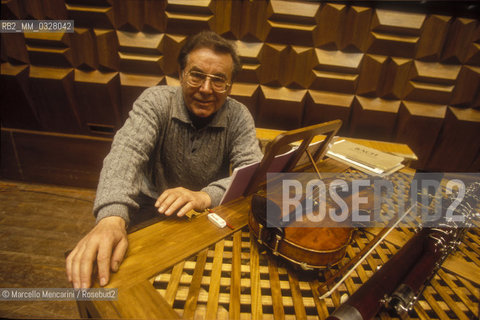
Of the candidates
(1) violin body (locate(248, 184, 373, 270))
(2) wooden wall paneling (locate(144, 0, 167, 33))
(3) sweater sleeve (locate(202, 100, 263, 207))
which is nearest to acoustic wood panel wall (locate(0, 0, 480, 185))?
(2) wooden wall paneling (locate(144, 0, 167, 33))

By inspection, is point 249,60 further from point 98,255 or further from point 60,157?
point 60,157

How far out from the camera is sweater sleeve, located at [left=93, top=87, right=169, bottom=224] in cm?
95

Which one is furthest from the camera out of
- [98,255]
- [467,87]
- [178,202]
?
[467,87]

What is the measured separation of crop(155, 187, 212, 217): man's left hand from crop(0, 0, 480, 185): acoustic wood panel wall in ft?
5.53

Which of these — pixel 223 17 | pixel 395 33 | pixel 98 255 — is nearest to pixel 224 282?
pixel 98 255

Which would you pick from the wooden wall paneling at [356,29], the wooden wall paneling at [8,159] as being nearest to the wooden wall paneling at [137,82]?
the wooden wall paneling at [8,159]

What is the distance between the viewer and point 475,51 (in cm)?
224

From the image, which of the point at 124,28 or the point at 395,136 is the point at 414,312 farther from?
the point at 124,28

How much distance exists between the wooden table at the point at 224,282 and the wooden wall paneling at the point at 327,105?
176cm

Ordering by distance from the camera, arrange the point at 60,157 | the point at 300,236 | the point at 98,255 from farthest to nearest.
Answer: the point at 60,157 → the point at 300,236 → the point at 98,255

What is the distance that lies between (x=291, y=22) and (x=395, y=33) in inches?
37.5

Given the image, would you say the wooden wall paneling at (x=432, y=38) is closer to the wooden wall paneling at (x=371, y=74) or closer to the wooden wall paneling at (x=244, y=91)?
the wooden wall paneling at (x=371, y=74)

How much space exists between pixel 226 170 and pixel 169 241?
936mm

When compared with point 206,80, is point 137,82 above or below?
below
